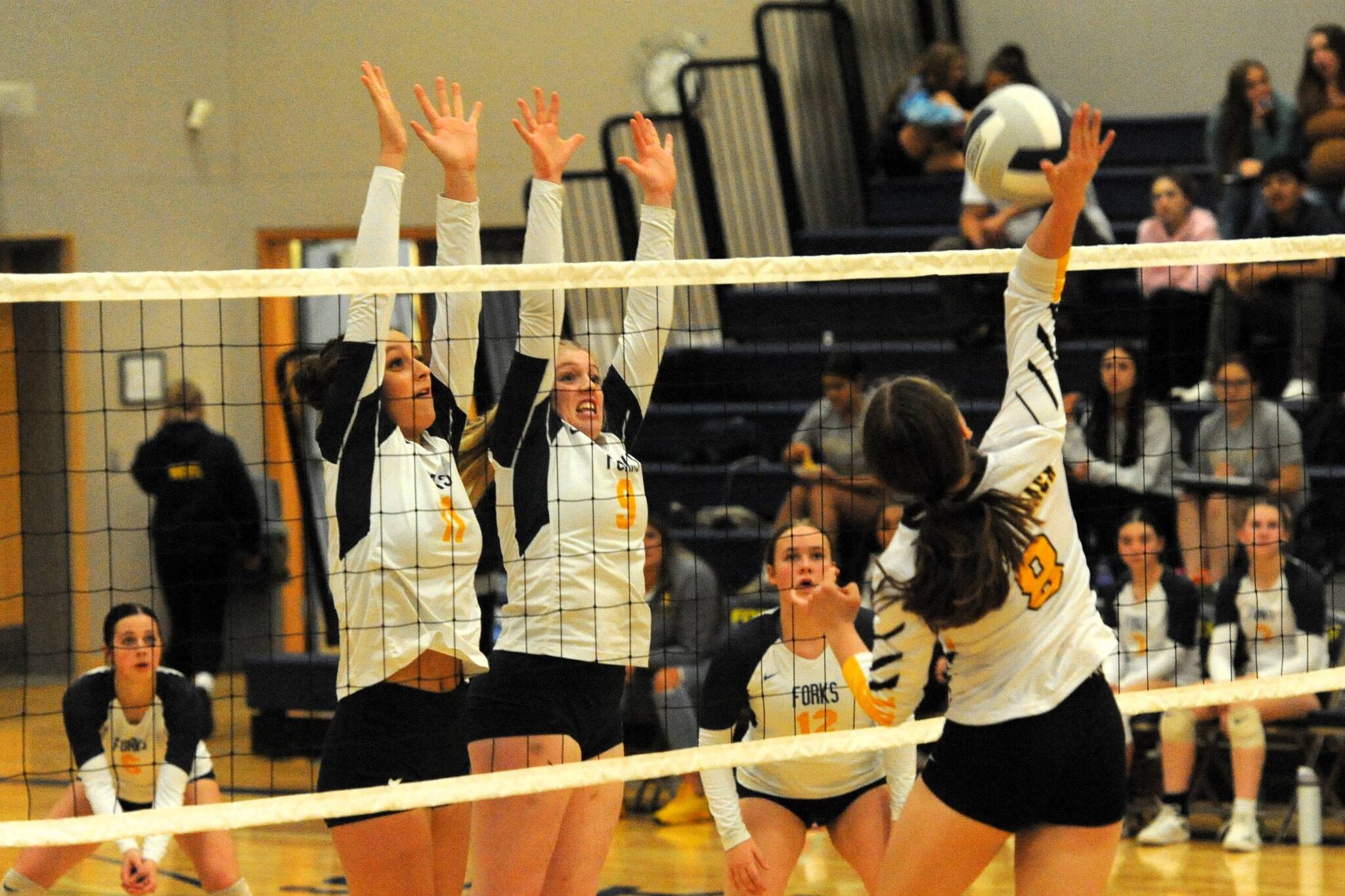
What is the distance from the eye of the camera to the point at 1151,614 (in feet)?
24.2

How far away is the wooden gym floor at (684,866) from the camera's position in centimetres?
664

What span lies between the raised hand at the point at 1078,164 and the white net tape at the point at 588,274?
889mm

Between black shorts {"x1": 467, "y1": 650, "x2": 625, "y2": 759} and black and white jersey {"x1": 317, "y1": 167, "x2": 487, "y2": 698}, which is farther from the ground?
black and white jersey {"x1": 317, "y1": 167, "x2": 487, "y2": 698}

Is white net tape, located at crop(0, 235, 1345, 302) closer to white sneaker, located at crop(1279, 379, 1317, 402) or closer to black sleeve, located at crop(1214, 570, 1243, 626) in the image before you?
black sleeve, located at crop(1214, 570, 1243, 626)

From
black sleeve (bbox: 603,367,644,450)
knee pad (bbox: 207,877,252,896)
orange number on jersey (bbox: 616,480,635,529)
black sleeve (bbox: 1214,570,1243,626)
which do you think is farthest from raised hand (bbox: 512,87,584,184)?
black sleeve (bbox: 1214,570,1243,626)

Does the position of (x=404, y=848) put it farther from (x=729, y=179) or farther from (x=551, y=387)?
(x=729, y=179)

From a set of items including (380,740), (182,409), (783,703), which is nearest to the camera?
(380,740)

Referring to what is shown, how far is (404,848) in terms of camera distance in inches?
158

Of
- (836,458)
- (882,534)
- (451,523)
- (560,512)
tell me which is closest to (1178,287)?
(836,458)

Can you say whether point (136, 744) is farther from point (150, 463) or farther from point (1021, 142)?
point (150, 463)

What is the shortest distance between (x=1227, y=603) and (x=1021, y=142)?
131 inches

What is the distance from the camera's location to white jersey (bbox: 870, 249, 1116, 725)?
3.43 metres

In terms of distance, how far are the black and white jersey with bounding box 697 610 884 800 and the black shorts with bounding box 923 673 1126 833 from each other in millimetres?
1427

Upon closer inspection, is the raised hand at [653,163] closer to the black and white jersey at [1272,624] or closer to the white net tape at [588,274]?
the white net tape at [588,274]
